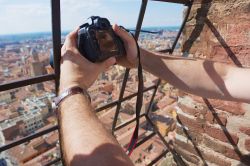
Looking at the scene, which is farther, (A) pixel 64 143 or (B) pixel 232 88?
(B) pixel 232 88

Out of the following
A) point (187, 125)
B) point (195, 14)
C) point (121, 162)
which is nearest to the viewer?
point (121, 162)

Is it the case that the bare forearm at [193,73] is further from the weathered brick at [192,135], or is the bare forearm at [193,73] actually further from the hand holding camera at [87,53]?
the weathered brick at [192,135]

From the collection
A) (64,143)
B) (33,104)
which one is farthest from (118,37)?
(33,104)

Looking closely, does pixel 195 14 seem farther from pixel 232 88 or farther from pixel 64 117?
pixel 64 117

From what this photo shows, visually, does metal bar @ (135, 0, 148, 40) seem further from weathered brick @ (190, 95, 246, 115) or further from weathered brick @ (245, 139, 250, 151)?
weathered brick @ (245, 139, 250, 151)

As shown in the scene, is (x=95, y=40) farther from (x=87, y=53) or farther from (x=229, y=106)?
(x=229, y=106)

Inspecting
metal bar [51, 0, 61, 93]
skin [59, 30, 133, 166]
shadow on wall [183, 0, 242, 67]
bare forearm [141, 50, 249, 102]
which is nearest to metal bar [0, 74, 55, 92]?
metal bar [51, 0, 61, 93]

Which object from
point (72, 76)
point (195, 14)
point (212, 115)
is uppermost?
point (195, 14)
